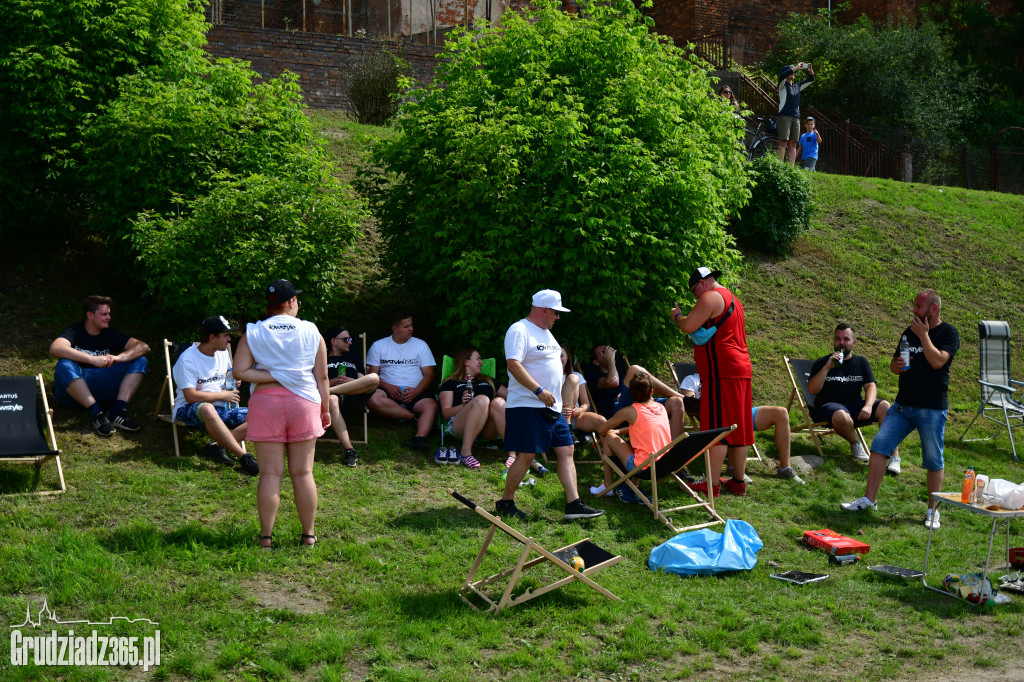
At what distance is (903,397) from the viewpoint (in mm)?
7848

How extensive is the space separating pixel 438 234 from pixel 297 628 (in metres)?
4.89

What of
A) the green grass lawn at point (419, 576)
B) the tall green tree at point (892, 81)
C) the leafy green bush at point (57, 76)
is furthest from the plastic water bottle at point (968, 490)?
the tall green tree at point (892, 81)

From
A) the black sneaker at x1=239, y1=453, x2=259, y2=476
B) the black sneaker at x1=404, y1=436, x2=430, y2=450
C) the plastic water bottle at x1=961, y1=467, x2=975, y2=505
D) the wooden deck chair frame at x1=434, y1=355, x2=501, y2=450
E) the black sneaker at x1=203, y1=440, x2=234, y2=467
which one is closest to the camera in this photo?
the plastic water bottle at x1=961, y1=467, x2=975, y2=505

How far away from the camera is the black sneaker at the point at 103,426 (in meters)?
7.80

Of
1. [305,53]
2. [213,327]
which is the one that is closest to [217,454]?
[213,327]

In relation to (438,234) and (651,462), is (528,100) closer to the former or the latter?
(438,234)

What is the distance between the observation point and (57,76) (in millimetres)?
9766

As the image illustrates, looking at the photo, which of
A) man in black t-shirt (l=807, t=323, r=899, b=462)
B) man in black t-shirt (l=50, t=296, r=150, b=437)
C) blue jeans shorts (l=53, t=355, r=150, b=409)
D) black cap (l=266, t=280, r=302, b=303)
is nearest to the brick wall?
man in black t-shirt (l=50, t=296, r=150, b=437)

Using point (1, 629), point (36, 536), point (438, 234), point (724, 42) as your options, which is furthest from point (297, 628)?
point (724, 42)

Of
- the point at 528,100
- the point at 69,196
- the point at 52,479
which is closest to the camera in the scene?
the point at 52,479

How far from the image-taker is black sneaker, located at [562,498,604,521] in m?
7.10

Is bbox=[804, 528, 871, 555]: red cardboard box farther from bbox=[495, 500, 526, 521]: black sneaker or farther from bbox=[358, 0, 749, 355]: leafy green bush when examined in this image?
bbox=[358, 0, 749, 355]: leafy green bush

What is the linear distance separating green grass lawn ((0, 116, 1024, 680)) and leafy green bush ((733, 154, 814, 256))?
5194mm

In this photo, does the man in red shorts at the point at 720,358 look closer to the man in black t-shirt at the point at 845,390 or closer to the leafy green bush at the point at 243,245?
the man in black t-shirt at the point at 845,390
